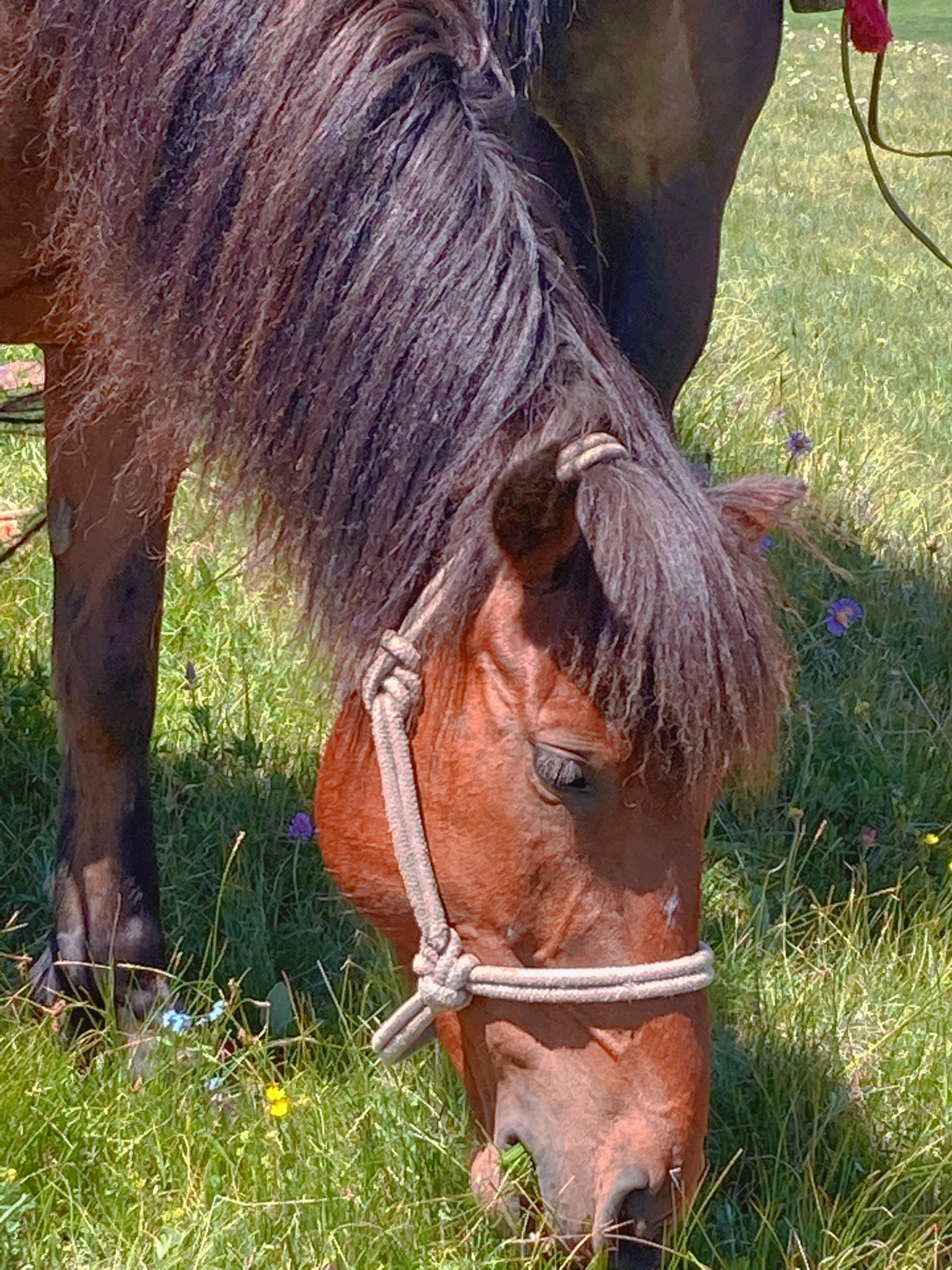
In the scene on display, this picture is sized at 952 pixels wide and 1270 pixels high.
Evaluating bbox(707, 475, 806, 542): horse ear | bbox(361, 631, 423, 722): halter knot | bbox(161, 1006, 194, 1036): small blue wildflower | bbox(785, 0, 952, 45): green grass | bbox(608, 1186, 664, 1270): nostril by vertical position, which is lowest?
bbox(785, 0, 952, 45): green grass

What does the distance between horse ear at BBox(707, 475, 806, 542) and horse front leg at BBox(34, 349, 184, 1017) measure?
101cm

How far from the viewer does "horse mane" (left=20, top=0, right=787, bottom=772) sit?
156cm

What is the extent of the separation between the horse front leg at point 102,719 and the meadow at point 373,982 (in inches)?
4.4

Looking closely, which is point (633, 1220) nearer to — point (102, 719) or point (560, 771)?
point (560, 771)

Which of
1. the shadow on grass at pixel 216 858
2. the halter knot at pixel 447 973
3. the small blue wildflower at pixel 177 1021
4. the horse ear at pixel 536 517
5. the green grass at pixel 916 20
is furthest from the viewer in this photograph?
the green grass at pixel 916 20

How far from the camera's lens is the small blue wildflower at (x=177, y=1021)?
2.12 m

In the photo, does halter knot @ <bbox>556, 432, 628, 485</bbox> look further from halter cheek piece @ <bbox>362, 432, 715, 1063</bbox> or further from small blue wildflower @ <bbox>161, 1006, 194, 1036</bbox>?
small blue wildflower @ <bbox>161, 1006, 194, 1036</bbox>

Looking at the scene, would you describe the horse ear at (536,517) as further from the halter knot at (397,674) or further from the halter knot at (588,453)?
the halter knot at (397,674)

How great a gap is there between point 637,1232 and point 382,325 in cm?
105

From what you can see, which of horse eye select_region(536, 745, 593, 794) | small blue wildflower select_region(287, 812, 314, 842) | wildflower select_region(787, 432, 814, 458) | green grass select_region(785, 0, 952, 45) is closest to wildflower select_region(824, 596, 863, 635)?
wildflower select_region(787, 432, 814, 458)

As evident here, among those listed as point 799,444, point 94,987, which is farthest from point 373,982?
point 799,444

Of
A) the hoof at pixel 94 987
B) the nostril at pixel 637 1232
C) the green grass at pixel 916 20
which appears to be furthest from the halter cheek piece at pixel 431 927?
the green grass at pixel 916 20

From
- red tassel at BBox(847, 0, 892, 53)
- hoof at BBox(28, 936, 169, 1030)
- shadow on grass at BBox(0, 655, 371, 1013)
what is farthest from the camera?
red tassel at BBox(847, 0, 892, 53)

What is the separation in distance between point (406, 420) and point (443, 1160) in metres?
0.99
